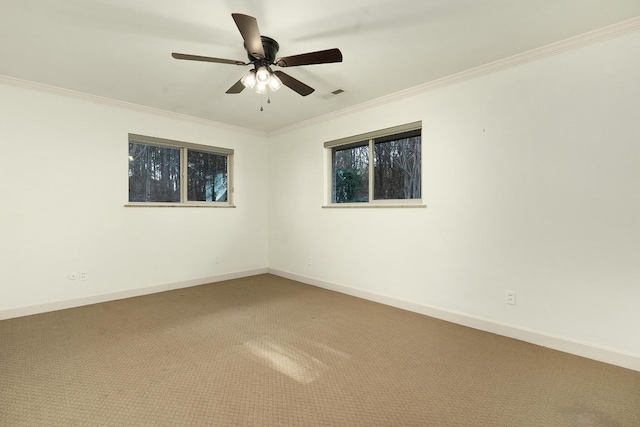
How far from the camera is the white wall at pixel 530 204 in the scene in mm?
2254

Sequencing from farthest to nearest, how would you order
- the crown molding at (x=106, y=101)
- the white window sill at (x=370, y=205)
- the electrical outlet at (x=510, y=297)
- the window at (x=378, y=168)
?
1. the window at (x=378, y=168)
2. the white window sill at (x=370, y=205)
3. the crown molding at (x=106, y=101)
4. the electrical outlet at (x=510, y=297)

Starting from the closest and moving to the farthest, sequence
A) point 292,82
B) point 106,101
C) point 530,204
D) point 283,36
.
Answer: point 283,36 < point 292,82 < point 530,204 < point 106,101

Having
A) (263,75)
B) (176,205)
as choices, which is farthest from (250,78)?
(176,205)

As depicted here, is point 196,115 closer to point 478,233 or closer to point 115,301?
point 115,301

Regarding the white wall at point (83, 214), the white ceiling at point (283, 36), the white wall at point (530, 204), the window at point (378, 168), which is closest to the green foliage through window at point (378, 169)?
the window at point (378, 168)

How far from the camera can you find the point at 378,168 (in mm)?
3934

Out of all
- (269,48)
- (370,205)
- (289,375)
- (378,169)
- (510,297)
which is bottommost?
(289,375)

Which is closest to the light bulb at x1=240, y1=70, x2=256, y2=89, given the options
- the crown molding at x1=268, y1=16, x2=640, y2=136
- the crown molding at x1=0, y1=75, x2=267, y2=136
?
the crown molding at x1=268, y1=16, x2=640, y2=136

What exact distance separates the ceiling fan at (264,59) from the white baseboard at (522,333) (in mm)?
2483

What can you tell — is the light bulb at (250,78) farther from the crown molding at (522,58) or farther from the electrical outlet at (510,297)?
the electrical outlet at (510,297)

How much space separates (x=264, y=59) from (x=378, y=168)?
6.81ft

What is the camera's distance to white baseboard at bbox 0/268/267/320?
3188mm

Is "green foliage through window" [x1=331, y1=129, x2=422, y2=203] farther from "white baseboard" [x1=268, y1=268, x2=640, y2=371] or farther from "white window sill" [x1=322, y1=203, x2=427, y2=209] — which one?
"white baseboard" [x1=268, y1=268, x2=640, y2=371]

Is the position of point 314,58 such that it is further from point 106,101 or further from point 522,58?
point 106,101
